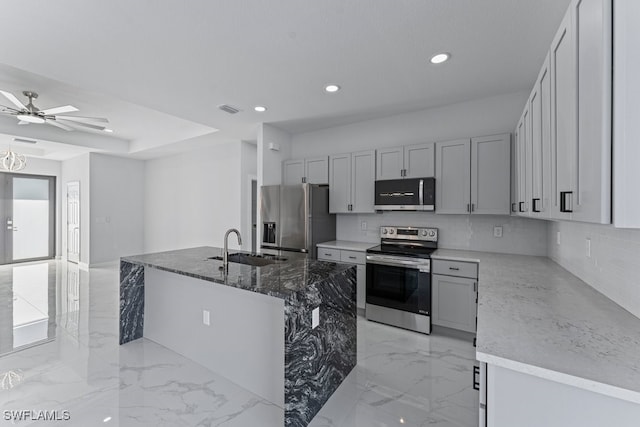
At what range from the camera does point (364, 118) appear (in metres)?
4.13

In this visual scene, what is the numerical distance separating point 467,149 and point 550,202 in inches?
73.1

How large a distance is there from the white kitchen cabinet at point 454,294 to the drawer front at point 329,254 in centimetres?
123

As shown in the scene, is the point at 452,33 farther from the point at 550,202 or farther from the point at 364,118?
the point at 364,118

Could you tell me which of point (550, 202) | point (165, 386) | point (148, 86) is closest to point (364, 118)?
point (148, 86)

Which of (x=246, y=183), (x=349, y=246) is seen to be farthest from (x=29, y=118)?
(x=349, y=246)

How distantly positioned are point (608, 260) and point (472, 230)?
1.87 metres

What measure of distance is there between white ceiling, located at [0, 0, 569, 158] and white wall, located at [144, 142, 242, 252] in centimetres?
211

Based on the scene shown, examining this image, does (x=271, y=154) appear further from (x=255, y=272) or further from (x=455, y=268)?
(x=455, y=268)

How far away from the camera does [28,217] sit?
283 inches

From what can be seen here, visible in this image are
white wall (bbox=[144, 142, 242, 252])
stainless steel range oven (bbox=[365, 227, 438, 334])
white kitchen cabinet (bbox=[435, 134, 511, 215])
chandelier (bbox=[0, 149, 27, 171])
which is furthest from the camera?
white wall (bbox=[144, 142, 242, 252])

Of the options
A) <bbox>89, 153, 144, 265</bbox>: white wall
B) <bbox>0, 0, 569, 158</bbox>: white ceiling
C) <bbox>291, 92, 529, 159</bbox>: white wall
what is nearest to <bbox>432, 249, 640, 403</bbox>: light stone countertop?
<bbox>0, 0, 569, 158</bbox>: white ceiling

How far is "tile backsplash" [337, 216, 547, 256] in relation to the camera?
124 inches

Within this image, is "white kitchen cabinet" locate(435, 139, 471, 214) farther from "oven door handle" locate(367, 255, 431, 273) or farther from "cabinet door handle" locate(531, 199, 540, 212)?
"cabinet door handle" locate(531, 199, 540, 212)

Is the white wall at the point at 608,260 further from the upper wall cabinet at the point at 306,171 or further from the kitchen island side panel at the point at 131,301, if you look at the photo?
the kitchen island side panel at the point at 131,301
